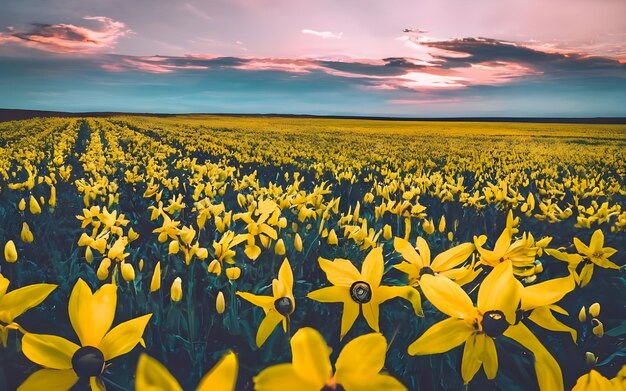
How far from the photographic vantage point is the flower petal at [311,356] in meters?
0.48

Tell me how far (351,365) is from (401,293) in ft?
0.98

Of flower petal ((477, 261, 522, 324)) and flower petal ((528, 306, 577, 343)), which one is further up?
flower petal ((477, 261, 522, 324))

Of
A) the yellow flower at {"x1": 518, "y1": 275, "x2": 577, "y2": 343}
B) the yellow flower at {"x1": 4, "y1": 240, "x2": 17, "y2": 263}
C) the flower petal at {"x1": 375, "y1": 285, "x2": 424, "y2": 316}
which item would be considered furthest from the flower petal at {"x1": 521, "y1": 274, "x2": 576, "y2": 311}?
the yellow flower at {"x1": 4, "y1": 240, "x2": 17, "y2": 263}

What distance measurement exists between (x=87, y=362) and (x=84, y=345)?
0.04 meters

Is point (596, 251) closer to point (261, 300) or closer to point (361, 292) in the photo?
point (361, 292)

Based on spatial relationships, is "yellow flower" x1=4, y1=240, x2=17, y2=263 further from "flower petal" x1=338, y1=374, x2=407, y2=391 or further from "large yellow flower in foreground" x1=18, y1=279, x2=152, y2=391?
"flower petal" x1=338, y1=374, x2=407, y2=391

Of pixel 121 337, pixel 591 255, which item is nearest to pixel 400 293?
pixel 121 337

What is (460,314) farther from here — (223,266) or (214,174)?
(214,174)

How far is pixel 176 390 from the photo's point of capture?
427 millimetres

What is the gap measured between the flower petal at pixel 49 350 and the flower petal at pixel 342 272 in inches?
15.9

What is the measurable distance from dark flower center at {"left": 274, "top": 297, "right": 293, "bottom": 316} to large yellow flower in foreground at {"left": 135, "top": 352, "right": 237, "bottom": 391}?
44 centimetres

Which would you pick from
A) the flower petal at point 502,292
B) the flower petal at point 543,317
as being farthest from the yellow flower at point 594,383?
the flower petal at point 543,317

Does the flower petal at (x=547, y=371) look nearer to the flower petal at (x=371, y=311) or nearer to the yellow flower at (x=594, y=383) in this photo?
the yellow flower at (x=594, y=383)

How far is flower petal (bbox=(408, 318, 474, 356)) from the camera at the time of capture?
0.64 m
